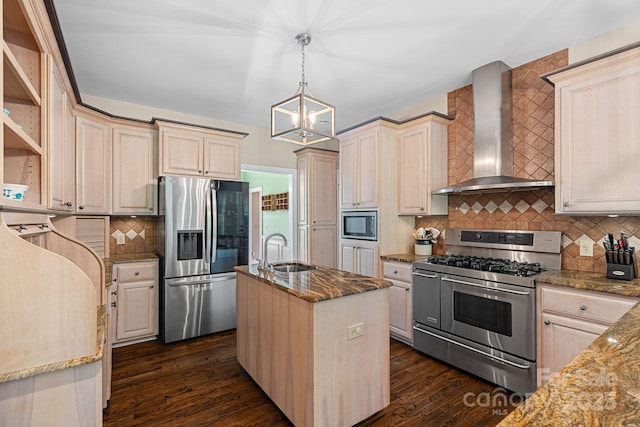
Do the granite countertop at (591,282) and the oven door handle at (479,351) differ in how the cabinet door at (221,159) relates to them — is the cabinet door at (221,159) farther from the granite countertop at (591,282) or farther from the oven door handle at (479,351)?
the granite countertop at (591,282)

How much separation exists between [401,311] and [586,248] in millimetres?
1662

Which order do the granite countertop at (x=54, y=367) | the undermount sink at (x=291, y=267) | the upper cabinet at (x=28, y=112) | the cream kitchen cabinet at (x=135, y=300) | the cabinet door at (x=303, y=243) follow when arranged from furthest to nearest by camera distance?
the cabinet door at (x=303, y=243), the cream kitchen cabinet at (x=135, y=300), the undermount sink at (x=291, y=267), the upper cabinet at (x=28, y=112), the granite countertop at (x=54, y=367)

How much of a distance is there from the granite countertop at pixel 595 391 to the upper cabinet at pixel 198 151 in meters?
3.70

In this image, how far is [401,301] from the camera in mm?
3297

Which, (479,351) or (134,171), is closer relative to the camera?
(479,351)

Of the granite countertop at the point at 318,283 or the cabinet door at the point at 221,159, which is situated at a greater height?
the cabinet door at the point at 221,159

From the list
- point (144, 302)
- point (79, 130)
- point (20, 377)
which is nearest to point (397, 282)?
point (144, 302)

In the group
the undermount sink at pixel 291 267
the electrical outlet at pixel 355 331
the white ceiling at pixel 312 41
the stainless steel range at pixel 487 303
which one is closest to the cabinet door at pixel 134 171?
the white ceiling at pixel 312 41

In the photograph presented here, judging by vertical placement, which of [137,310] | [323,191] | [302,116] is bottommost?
[137,310]

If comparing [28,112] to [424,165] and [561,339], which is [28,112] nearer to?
[424,165]

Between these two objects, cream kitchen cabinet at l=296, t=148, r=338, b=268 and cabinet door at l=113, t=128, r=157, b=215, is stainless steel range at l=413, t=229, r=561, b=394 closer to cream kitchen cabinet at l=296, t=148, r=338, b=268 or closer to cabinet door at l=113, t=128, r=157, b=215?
cream kitchen cabinet at l=296, t=148, r=338, b=268

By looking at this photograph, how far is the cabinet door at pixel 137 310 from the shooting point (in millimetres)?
3230

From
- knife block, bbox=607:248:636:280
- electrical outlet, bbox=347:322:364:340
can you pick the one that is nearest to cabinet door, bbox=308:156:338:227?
electrical outlet, bbox=347:322:364:340

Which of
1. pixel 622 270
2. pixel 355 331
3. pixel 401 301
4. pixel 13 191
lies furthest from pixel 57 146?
pixel 622 270
